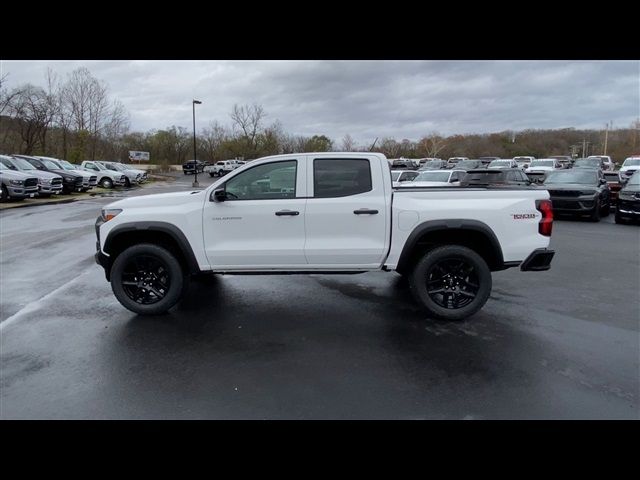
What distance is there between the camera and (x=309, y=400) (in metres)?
3.21

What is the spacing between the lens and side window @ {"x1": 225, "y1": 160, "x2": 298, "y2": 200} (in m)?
4.97

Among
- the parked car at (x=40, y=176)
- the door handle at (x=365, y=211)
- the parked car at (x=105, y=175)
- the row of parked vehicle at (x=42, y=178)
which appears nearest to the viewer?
the door handle at (x=365, y=211)

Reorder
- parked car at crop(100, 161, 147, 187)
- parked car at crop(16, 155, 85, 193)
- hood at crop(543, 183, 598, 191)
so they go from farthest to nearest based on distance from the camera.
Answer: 1. parked car at crop(100, 161, 147, 187)
2. parked car at crop(16, 155, 85, 193)
3. hood at crop(543, 183, 598, 191)

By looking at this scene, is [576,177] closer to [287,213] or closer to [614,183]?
[614,183]

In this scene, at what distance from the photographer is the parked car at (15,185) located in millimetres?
17625

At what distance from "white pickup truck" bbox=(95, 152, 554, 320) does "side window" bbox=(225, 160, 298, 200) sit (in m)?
0.01

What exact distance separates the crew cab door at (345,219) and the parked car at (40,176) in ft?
64.6

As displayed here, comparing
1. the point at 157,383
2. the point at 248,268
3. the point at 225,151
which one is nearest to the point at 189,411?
the point at 157,383

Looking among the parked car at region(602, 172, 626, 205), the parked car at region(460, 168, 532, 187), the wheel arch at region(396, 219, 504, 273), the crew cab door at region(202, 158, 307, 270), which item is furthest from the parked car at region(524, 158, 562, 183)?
the crew cab door at region(202, 158, 307, 270)

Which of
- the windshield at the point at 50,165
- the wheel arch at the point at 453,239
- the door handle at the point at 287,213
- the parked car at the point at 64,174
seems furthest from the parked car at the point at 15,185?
the wheel arch at the point at 453,239

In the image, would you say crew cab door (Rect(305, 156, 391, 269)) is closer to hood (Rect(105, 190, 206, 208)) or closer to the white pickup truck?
the white pickup truck

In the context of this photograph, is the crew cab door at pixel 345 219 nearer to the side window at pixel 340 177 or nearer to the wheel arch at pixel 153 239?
the side window at pixel 340 177
